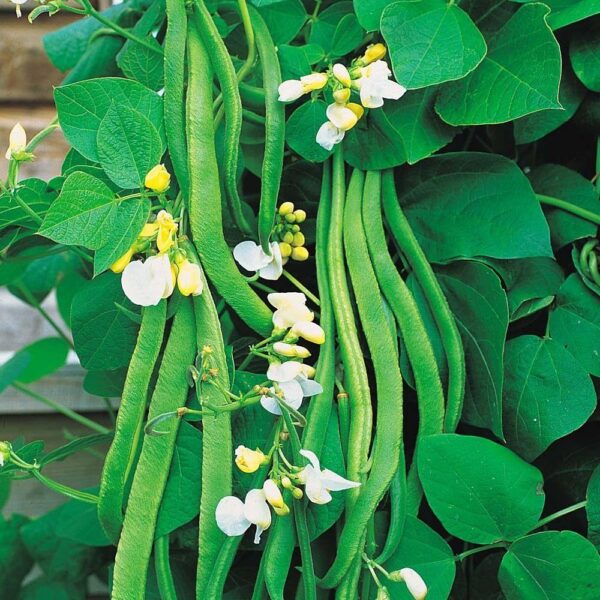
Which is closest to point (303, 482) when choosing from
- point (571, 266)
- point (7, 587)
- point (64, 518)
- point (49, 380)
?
point (571, 266)

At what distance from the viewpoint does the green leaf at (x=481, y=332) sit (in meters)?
0.61

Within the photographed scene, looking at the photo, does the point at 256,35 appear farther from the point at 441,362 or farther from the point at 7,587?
the point at 7,587

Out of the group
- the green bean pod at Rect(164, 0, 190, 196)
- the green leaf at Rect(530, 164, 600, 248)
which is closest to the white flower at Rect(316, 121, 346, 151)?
the green bean pod at Rect(164, 0, 190, 196)

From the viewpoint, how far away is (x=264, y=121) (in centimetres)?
65

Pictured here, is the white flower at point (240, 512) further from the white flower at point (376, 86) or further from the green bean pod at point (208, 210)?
the white flower at point (376, 86)

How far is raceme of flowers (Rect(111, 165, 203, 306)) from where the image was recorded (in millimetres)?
551

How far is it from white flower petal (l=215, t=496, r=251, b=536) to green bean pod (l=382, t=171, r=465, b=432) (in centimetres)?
18

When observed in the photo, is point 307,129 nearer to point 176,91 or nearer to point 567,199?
point 176,91

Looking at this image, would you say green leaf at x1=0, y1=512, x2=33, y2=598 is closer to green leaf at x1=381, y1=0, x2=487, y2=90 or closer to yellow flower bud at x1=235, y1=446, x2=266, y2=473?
yellow flower bud at x1=235, y1=446, x2=266, y2=473

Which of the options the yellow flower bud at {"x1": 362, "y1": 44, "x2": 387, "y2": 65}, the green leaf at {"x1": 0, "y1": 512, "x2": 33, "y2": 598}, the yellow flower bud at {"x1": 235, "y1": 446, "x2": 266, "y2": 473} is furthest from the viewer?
the green leaf at {"x1": 0, "y1": 512, "x2": 33, "y2": 598}

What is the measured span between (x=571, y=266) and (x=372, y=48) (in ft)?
0.85

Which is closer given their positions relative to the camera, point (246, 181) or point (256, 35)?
point (256, 35)

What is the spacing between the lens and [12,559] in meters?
1.24

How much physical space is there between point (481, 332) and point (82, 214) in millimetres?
322
